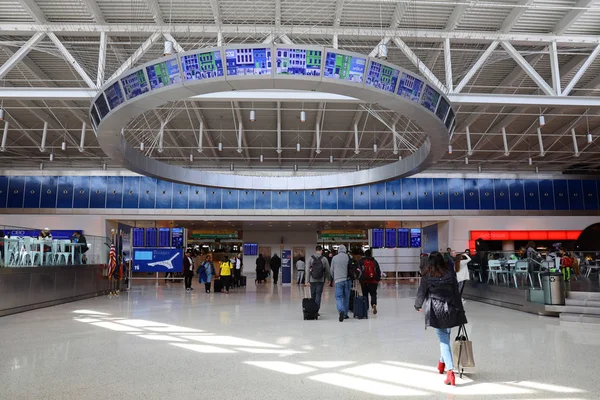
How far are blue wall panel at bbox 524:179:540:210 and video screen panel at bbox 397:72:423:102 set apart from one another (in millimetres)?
25135

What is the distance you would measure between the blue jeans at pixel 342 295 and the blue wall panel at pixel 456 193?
22.1 m

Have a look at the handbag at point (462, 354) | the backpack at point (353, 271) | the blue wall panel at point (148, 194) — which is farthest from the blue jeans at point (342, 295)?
the blue wall panel at point (148, 194)

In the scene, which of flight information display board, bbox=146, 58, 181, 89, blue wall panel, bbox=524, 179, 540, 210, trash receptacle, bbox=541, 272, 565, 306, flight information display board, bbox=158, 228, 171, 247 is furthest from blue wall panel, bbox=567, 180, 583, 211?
flight information display board, bbox=146, 58, 181, 89

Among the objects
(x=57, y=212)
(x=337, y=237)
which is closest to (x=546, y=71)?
(x=337, y=237)

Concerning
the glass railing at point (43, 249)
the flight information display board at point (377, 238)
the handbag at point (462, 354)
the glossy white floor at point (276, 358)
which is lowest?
the glossy white floor at point (276, 358)

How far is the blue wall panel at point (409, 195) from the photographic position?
3042 cm

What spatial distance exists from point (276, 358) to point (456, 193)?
26.9 m

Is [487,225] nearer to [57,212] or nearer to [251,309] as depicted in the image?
[251,309]

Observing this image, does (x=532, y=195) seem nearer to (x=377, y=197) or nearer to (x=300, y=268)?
(x=377, y=197)

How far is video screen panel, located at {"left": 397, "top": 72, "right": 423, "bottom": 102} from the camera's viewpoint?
9.62m

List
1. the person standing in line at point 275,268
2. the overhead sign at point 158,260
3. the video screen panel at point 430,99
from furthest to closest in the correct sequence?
the person standing in line at point 275,268 → the overhead sign at point 158,260 → the video screen panel at point 430,99

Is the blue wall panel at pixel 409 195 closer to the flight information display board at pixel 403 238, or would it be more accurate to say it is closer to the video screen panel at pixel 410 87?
the flight information display board at pixel 403 238

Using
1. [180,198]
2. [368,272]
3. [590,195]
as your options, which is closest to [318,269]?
[368,272]

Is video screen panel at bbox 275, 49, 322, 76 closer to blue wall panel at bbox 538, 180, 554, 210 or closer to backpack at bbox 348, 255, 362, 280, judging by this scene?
backpack at bbox 348, 255, 362, 280
